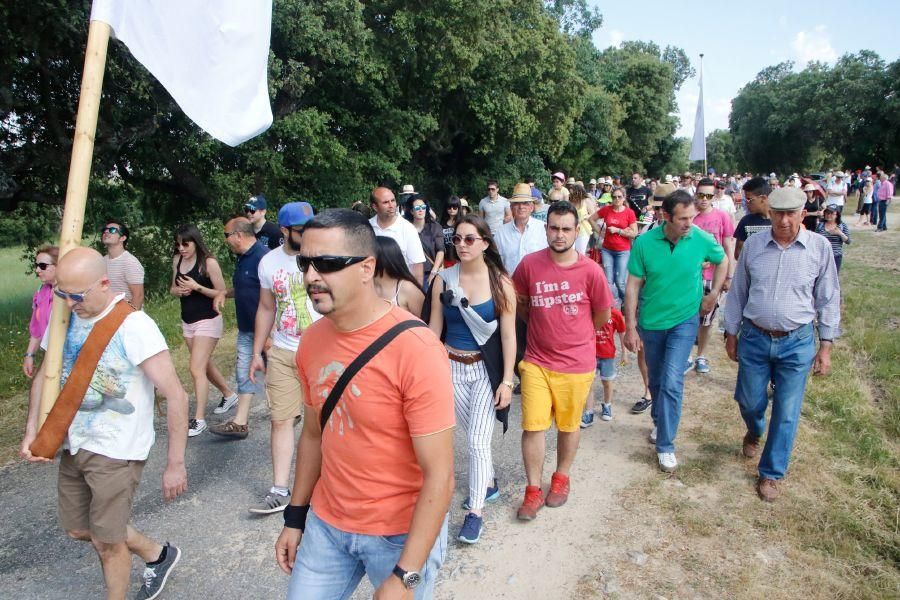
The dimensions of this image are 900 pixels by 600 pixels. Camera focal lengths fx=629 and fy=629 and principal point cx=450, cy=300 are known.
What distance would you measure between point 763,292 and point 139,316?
151 inches

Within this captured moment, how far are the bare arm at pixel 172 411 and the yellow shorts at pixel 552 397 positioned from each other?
6.74 feet

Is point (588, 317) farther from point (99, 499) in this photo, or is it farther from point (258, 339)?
point (99, 499)

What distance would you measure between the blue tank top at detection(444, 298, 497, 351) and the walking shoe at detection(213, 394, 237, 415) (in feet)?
10.2

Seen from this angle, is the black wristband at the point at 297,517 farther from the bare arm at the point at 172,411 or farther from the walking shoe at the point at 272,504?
the walking shoe at the point at 272,504

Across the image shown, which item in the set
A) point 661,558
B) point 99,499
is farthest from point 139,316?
point 661,558

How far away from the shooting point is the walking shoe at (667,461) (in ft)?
15.3

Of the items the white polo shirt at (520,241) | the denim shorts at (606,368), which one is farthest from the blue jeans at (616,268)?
the denim shorts at (606,368)

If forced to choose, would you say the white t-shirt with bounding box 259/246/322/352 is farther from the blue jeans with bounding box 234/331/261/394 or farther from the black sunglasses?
the black sunglasses

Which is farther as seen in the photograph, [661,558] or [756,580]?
[661,558]

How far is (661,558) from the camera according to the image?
142 inches

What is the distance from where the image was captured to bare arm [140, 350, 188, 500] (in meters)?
2.83

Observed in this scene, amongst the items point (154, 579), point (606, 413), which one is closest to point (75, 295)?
point (154, 579)

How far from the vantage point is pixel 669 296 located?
4.67 metres

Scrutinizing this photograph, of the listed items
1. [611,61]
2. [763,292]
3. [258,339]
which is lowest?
[258,339]
